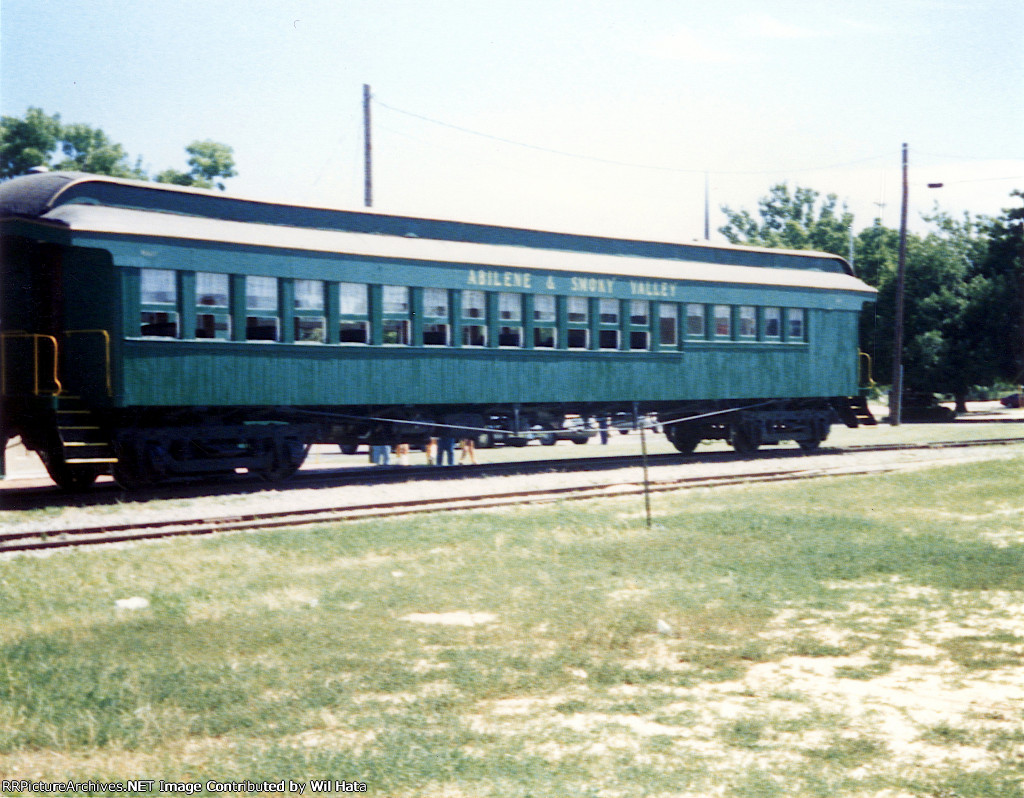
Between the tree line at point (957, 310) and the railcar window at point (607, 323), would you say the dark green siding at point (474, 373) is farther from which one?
the tree line at point (957, 310)

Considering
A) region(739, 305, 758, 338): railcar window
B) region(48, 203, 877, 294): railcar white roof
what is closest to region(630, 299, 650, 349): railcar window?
region(48, 203, 877, 294): railcar white roof

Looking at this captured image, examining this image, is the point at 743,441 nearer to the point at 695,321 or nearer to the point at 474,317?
the point at 695,321

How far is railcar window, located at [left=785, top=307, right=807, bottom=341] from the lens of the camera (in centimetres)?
2422

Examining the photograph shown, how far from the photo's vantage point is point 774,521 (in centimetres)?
1327

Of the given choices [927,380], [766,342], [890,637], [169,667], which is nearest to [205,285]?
[169,667]

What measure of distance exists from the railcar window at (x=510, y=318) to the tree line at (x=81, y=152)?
115 ft

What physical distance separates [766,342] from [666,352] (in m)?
3.08

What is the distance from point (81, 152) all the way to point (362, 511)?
45440 millimetres

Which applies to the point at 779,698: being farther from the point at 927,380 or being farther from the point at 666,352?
the point at 927,380

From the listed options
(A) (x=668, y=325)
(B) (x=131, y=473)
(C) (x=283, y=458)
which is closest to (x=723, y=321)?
(A) (x=668, y=325)

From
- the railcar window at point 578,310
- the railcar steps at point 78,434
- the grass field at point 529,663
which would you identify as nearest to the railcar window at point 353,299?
the railcar steps at point 78,434

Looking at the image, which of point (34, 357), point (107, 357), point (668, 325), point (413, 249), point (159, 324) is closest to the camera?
point (107, 357)

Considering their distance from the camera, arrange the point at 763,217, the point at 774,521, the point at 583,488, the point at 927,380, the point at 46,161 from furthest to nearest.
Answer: the point at 763,217 < the point at 46,161 < the point at 927,380 < the point at 583,488 < the point at 774,521

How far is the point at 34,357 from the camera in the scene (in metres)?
15.2
